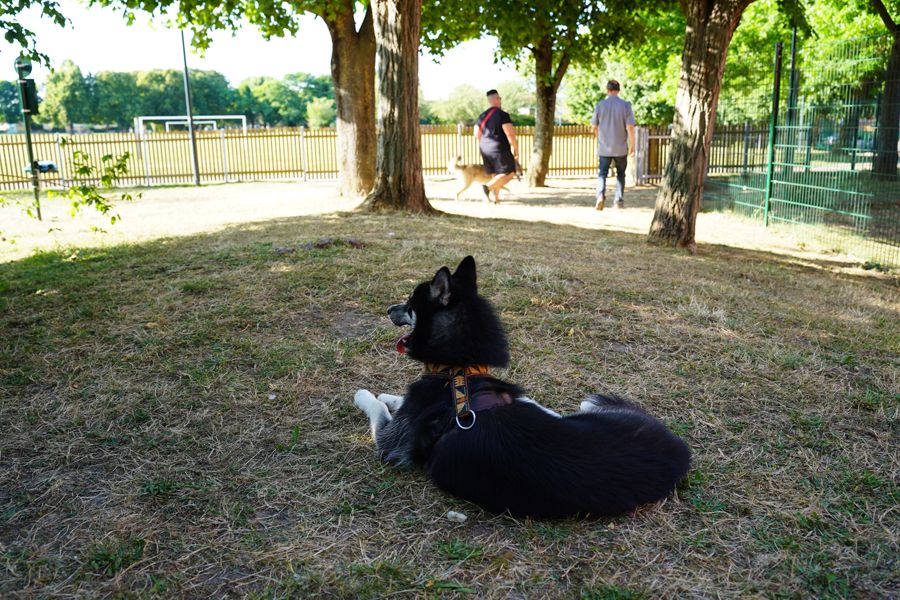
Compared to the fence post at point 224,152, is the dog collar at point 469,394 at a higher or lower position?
lower

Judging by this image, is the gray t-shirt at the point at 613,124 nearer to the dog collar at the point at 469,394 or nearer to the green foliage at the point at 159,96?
the dog collar at the point at 469,394

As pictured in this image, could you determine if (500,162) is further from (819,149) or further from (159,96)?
(159,96)

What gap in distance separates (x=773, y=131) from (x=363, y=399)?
35.7ft

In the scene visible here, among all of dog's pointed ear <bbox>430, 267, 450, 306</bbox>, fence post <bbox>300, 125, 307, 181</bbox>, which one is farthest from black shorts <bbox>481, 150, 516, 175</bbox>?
fence post <bbox>300, 125, 307, 181</bbox>

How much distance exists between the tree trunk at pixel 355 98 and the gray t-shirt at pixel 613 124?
4.68 m

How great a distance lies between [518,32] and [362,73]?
15.3 feet

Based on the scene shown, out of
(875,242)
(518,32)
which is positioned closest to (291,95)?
(518,32)

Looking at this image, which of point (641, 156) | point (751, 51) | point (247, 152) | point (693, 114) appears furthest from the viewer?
point (247, 152)

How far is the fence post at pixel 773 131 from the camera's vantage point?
448 inches

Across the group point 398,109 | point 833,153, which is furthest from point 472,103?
point 398,109

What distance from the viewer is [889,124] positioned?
29.8ft

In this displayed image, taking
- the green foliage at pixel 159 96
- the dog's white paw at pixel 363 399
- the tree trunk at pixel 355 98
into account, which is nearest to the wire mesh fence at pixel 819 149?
the dog's white paw at pixel 363 399

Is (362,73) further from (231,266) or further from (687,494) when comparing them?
(687,494)

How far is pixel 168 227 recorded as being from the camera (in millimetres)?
9844
